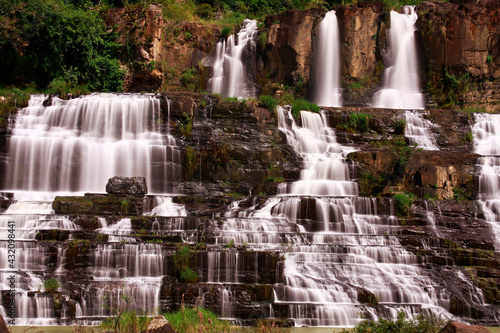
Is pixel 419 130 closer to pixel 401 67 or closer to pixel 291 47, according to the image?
pixel 401 67

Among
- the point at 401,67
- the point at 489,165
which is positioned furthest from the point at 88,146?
the point at 401,67

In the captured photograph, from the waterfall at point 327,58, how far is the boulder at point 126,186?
15.7 m

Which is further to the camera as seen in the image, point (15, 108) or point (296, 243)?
point (15, 108)

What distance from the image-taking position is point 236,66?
30672mm

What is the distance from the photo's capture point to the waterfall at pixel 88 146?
20.0 metres

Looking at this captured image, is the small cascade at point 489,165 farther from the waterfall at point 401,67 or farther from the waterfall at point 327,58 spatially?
the waterfall at point 327,58

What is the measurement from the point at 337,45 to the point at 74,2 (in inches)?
681

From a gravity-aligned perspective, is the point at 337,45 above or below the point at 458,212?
above

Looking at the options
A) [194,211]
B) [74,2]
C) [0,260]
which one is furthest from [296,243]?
[74,2]

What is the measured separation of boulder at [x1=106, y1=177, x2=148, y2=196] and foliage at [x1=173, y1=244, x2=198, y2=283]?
17.4ft

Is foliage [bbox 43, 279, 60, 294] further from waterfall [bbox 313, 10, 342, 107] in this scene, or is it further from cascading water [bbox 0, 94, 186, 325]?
waterfall [bbox 313, 10, 342, 107]

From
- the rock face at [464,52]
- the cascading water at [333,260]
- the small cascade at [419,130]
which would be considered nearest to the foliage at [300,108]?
the small cascade at [419,130]

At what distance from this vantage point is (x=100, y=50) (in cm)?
2848

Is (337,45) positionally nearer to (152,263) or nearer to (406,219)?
(406,219)
